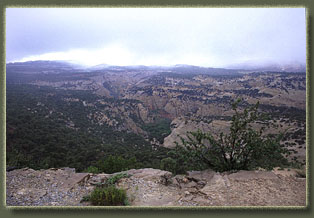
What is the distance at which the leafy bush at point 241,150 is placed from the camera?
378 centimetres

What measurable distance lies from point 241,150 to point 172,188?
1.86 m

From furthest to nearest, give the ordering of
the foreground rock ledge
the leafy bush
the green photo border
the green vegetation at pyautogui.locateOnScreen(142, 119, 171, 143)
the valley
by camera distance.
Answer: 1. the green vegetation at pyautogui.locateOnScreen(142, 119, 171, 143)
2. the valley
3. the leafy bush
4. the foreground rock ledge
5. the green photo border

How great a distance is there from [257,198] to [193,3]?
2.99 m

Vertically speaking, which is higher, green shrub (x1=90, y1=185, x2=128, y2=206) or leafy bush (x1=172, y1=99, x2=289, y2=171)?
leafy bush (x1=172, y1=99, x2=289, y2=171)

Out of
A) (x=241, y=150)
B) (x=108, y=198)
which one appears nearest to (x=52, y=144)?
(x=108, y=198)

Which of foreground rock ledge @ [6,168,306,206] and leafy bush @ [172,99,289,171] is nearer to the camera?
foreground rock ledge @ [6,168,306,206]

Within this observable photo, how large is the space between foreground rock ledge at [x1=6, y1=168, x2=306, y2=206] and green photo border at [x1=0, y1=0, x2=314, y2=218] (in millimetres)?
105

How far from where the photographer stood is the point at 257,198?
8.70 ft

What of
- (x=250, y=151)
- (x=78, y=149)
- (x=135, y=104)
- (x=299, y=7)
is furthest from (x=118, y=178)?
(x=135, y=104)

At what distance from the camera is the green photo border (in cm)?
248

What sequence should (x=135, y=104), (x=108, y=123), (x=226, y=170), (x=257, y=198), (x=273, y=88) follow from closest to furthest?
(x=257, y=198) → (x=226, y=170) → (x=273, y=88) → (x=108, y=123) → (x=135, y=104)

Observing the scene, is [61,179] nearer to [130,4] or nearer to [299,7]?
[130,4]

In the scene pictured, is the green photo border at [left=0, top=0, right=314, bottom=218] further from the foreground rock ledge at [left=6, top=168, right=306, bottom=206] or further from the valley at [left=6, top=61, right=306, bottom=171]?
the valley at [left=6, top=61, right=306, bottom=171]

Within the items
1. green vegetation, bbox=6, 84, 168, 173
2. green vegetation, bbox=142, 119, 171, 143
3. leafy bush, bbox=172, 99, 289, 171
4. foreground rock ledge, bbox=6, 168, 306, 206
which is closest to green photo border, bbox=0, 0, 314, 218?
foreground rock ledge, bbox=6, 168, 306, 206
